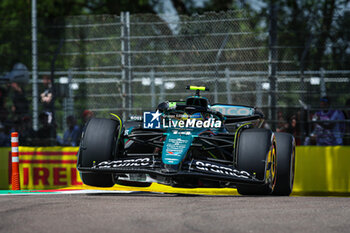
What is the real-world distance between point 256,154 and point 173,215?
7.25 ft

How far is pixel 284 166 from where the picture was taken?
930cm

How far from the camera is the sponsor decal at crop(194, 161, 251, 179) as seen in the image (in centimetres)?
824

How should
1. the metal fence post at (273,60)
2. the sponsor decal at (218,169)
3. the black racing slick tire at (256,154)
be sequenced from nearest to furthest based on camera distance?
the sponsor decal at (218,169)
the black racing slick tire at (256,154)
the metal fence post at (273,60)

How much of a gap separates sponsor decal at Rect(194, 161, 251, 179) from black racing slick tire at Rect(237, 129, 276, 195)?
0.12 meters

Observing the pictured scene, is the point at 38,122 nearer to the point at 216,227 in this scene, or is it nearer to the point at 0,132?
the point at 0,132

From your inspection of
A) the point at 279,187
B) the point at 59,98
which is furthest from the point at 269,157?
the point at 59,98

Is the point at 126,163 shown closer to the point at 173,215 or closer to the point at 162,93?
the point at 173,215

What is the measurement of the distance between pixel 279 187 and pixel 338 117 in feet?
15.7

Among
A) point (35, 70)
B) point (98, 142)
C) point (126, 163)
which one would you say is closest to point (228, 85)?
point (35, 70)

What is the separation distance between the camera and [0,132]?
1495 cm

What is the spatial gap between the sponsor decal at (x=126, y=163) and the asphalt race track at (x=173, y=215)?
530 mm

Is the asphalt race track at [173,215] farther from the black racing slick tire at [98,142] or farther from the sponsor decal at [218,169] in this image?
the black racing slick tire at [98,142]

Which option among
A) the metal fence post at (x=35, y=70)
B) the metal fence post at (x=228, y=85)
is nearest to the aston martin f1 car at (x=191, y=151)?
the metal fence post at (x=228, y=85)

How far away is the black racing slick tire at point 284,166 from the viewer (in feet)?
30.4
